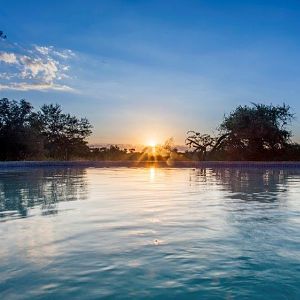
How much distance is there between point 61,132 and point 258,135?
12.3m

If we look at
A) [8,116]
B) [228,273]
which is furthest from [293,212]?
[8,116]

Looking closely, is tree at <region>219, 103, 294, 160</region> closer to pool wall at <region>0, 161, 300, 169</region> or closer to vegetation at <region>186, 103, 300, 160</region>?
vegetation at <region>186, 103, 300, 160</region>

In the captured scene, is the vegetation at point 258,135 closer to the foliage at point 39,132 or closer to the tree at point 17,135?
the foliage at point 39,132

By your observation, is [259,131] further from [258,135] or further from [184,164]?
[184,164]

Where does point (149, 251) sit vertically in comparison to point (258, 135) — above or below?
below

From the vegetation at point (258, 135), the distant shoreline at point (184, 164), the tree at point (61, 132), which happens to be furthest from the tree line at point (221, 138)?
the distant shoreline at point (184, 164)

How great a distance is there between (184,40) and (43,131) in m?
13.2

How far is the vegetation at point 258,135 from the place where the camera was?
21.2m

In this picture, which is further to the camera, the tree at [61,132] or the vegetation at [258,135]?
the tree at [61,132]

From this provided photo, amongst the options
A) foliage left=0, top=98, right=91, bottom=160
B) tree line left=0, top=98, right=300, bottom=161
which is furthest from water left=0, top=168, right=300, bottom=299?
foliage left=0, top=98, right=91, bottom=160

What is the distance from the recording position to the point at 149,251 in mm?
3189

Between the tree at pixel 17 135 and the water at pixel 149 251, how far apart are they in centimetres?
1617

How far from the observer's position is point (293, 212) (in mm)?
5113

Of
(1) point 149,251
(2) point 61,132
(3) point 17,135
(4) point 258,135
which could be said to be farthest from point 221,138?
(1) point 149,251
